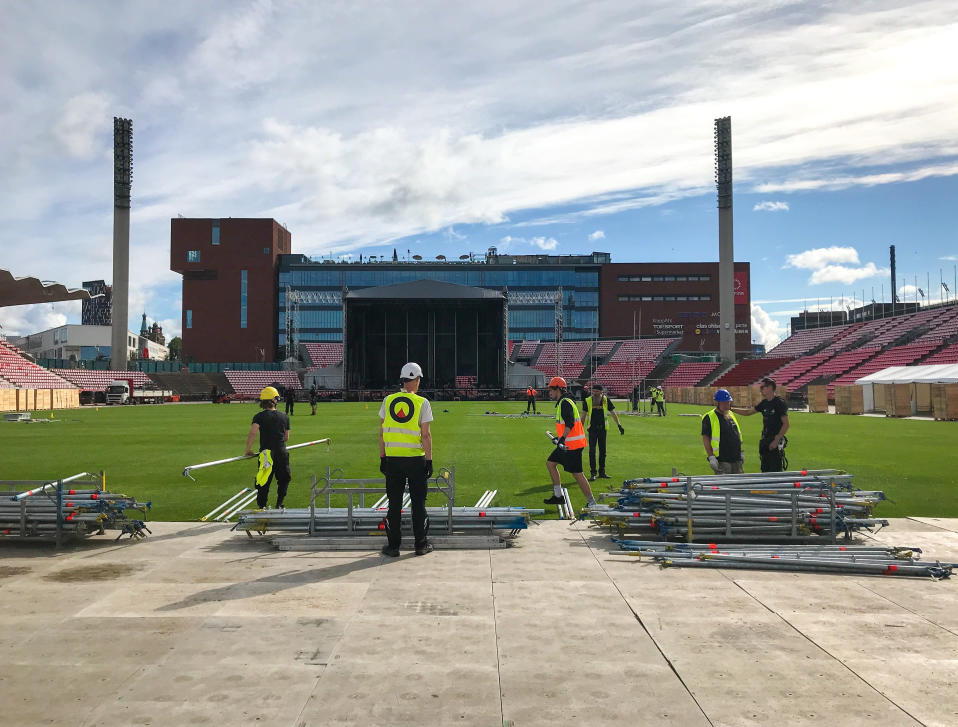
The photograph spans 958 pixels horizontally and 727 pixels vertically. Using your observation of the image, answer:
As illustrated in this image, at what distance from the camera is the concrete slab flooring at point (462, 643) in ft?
12.6

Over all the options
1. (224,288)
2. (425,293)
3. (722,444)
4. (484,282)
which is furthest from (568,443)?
(224,288)

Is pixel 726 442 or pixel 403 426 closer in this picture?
pixel 403 426

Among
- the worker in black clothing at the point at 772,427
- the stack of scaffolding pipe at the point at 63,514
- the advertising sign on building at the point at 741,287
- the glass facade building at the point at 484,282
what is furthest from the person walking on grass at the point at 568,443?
the advertising sign on building at the point at 741,287

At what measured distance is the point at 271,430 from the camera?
29.2 feet

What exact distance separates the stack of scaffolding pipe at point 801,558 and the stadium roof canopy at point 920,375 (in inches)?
1303

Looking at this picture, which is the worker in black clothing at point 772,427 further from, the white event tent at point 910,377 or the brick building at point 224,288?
the brick building at point 224,288

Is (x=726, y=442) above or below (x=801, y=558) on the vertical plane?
above

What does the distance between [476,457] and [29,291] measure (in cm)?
976

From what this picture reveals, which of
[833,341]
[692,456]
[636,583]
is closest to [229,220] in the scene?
[833,341]

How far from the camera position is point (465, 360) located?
67.1 metres

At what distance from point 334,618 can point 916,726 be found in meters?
3.64

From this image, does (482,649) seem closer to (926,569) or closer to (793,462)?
(926,569)

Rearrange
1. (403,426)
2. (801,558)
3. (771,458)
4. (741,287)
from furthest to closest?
(741,287) < (771,458) < (403,426) < (801,558)

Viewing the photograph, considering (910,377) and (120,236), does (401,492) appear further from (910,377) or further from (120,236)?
(120,236)
